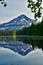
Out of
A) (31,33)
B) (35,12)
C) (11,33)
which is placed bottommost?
(11,33)

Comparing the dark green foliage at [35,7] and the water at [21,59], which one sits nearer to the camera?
the dark green foliage at [35,7]

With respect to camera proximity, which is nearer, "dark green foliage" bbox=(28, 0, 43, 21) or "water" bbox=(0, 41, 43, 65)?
"dark green foliage" bbox=(28, 0, 43, 21)

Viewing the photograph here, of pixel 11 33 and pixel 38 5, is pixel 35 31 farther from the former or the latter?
pixel 38 5

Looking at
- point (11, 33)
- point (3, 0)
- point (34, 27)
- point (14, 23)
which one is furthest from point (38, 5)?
point (14, 23)

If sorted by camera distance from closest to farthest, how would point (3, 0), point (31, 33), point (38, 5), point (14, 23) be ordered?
point (38, 5), point (3, 0), point (31, 33), point (14, 23)

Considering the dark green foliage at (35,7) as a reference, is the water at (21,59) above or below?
below

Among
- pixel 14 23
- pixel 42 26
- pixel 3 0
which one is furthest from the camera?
pixel 14 23

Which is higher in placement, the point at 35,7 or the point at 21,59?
the point at 35,7

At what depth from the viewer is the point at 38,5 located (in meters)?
3.18

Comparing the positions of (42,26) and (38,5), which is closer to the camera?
(38,5)

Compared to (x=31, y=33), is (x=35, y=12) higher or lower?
higher

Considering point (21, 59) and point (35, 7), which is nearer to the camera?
point (35, 7)

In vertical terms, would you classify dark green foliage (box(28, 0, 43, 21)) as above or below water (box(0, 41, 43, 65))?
→ above

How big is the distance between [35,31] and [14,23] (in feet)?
237
